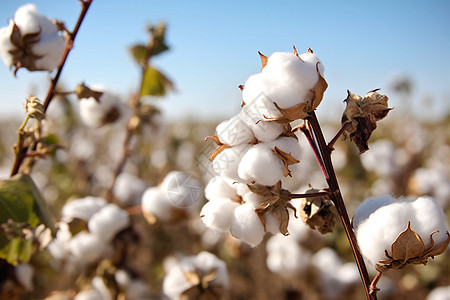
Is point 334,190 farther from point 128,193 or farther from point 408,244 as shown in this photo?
point 128,193

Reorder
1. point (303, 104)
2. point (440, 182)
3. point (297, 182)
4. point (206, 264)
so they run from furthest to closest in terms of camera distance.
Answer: point (297, 182) < point (440, 182) < point (206, 264) < point (303, 104)

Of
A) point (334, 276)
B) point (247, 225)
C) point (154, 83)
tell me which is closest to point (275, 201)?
point (247, 225)

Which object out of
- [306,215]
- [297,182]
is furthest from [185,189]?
[297,182]

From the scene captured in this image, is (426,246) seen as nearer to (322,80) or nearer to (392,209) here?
(392,209)

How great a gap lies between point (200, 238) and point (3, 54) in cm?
264

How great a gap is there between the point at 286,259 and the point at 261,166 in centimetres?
177

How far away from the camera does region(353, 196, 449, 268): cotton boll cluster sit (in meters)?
0.67

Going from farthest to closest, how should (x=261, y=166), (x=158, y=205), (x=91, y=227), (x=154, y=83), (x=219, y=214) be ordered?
(x=154, y=83), (x=158, y=205), (x=91, y=227), (x=219, y=214), (x=261, y=166)

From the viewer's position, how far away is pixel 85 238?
147cm

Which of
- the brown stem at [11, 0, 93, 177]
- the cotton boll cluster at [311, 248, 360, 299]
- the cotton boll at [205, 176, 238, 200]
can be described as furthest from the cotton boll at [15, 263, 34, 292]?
the cotton boll cluster at [311, 248, 360, 299]

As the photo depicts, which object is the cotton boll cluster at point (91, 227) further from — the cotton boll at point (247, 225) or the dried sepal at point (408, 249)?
the dried sepal at point (408, 249)

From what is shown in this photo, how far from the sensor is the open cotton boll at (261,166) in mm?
656

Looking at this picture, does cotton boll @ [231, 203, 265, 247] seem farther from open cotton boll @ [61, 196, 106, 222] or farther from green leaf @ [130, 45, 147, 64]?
green leaf @ [130, 45, 147, 64]

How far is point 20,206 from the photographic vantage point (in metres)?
0.95
